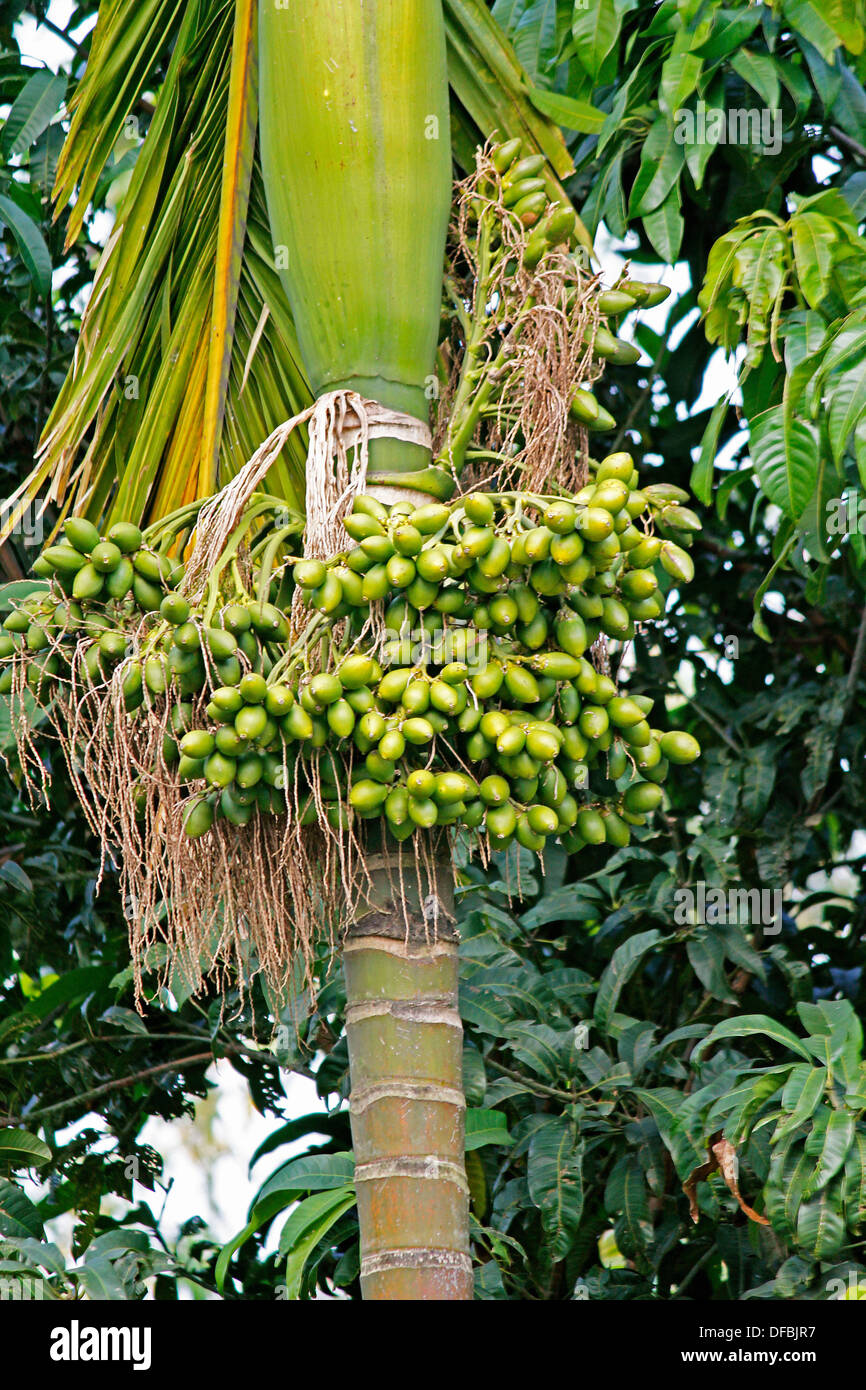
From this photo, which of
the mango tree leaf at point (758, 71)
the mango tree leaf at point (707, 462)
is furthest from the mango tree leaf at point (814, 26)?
the mango tree leaf at point (707, 462)

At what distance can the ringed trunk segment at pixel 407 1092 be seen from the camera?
1900 mm

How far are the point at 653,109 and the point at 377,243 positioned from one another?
0.94 m

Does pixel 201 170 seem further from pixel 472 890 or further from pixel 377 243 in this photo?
pixel 472 890

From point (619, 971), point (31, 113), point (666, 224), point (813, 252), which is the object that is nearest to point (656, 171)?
point (666, 224)

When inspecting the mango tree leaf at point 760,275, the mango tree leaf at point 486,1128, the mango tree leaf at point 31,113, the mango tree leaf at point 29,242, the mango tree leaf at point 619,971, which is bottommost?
the mango tree leaf at point 486,1128

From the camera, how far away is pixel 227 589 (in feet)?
6.61

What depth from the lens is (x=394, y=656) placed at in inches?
74.8

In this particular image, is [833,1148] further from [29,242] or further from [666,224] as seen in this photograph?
[29,242]

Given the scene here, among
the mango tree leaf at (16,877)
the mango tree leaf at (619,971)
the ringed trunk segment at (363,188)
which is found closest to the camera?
the ringed trunk segment at (363,188)

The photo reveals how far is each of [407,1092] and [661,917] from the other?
5.33ft

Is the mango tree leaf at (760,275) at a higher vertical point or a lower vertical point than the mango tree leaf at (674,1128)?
higher

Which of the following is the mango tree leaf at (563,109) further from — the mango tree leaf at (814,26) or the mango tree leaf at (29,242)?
the mango tree leaf at (29,242)

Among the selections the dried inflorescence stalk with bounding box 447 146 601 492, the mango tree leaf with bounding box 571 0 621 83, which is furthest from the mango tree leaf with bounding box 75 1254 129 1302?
the mango tree leaf with bounding box 571 0 621 83
